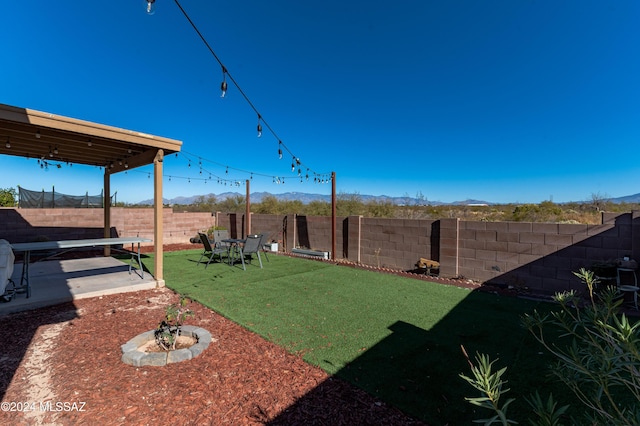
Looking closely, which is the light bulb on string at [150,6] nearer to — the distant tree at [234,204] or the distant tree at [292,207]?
the distant tree at [292,207]

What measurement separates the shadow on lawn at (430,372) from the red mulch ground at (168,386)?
26 mm

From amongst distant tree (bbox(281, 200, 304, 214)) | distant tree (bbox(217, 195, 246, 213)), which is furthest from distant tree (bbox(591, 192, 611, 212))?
distant tree (bbox(217, 195, 246, 213))

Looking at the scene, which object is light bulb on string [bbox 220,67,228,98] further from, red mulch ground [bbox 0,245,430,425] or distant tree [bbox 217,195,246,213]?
distant tree [bbox 217,195,246,213]

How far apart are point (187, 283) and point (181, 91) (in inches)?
Result: 282

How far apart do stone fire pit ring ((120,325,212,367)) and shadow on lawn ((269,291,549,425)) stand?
1.24 m

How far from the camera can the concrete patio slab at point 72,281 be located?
4.02 meters

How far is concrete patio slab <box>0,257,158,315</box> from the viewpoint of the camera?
402 centimetres

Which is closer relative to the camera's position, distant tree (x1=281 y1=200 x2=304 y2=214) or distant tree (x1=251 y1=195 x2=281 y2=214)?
distant tree (x1=281 y1=200 x2=304 y2=214)

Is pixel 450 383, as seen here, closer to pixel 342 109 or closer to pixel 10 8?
pixel 10 8

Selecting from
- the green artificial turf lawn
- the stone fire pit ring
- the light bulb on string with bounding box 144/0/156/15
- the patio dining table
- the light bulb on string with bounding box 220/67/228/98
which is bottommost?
the green artificial turf lawn

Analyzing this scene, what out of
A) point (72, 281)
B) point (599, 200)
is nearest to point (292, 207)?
point (72, 281)

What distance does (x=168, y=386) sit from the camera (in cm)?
223

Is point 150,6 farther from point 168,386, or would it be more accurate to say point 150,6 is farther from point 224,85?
point 168,386

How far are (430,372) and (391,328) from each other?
0.93 m
